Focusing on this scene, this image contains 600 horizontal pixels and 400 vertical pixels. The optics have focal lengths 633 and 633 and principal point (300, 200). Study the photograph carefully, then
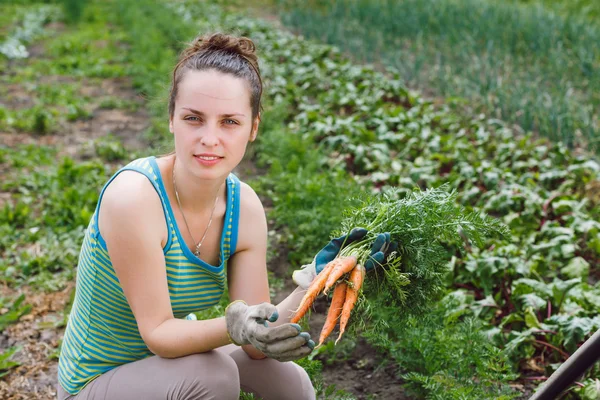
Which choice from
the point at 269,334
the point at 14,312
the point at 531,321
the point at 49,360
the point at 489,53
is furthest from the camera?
the point at 489,53

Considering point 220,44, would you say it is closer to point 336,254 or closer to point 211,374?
point 336,254

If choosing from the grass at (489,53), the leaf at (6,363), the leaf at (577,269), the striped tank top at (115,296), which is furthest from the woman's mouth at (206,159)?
the grass at (489,53)

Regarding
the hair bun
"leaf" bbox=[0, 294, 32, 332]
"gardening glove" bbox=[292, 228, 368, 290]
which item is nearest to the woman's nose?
the hair bun

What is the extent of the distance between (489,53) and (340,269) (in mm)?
5073

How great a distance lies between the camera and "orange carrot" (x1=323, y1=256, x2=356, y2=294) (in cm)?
→ 173

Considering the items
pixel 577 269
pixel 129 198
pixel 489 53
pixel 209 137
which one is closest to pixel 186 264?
pixel 129 198

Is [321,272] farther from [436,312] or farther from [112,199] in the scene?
[436,312]

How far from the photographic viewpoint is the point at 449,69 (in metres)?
6.85

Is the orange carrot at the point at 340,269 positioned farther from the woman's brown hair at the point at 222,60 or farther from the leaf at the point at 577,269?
the leaf at the point at 577,269

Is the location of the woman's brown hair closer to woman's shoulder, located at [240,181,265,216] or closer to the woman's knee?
woman's shoulder, located at [240,181,265,216]

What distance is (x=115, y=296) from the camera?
6.28ft

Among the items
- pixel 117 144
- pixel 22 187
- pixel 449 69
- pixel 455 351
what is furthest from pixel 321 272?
pixel 449 69

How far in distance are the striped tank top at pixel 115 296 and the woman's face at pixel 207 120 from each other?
0.49 feet

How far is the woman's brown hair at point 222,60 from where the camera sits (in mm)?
1875
